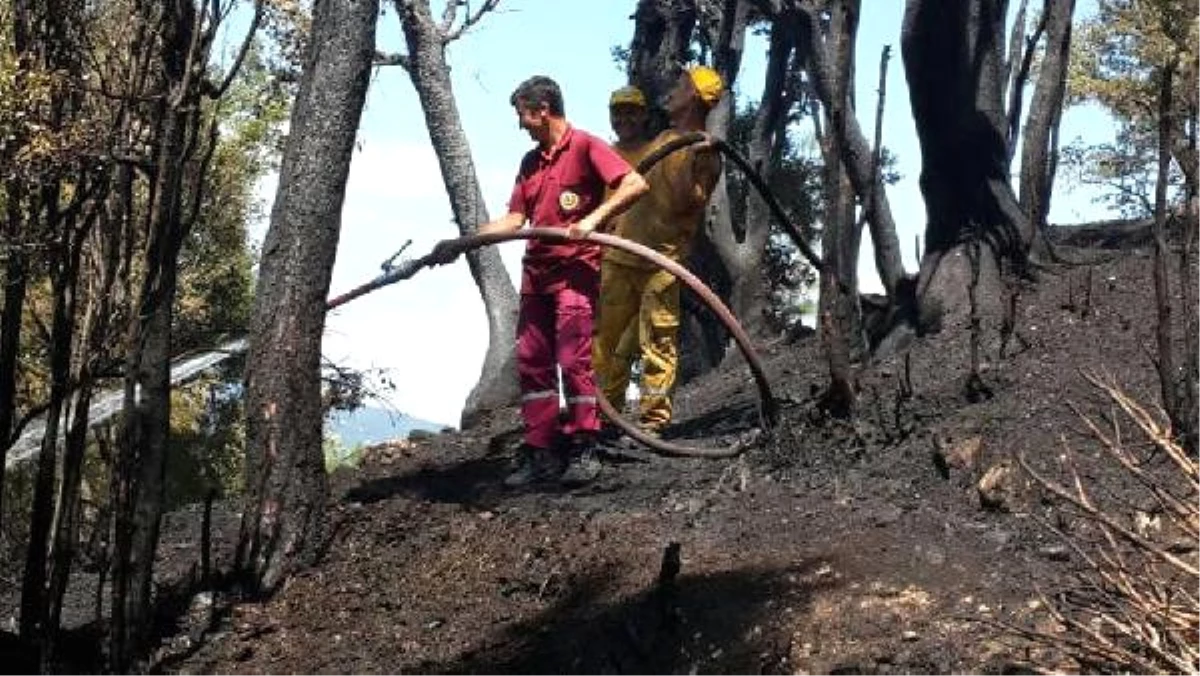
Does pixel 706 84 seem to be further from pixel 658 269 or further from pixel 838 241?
pixel 838 241

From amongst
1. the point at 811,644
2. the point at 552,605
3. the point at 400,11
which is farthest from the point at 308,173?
the point at 400,11

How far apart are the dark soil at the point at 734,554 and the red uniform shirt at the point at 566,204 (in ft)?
3.18

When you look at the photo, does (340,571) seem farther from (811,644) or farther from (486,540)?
(811,644)

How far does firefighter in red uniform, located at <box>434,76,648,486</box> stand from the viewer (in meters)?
7.51

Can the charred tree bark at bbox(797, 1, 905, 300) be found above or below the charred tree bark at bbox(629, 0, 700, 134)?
below

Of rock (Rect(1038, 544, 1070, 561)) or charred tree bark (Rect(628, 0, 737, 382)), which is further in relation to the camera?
charred tree bark (Rect(628, 0, 737, 382))

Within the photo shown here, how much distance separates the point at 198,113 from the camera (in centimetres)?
593

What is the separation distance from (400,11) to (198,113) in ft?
29.3

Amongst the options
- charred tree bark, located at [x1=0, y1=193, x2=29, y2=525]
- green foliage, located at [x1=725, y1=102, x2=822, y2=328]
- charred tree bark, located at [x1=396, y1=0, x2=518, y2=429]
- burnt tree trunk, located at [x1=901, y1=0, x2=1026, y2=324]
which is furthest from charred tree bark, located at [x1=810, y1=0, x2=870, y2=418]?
green foliage, located at [x1=725, y1=102, x2=822, y2=328]

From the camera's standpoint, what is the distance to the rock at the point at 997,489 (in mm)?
6000

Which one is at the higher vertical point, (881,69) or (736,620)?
(881,69)

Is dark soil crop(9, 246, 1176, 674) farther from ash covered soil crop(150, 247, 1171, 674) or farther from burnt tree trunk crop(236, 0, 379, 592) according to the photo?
burnt tree trunk crop(236, 0, 379, 592)

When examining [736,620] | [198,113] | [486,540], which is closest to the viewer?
[736,620]

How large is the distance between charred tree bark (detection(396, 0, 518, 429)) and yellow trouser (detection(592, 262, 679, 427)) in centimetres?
379
